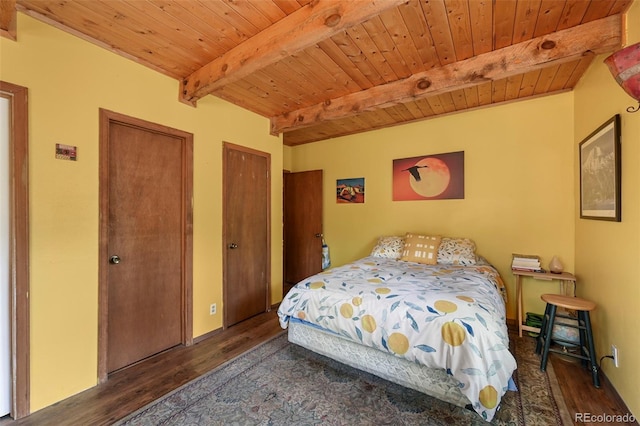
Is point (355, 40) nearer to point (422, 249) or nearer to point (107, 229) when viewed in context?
point (422, 249)

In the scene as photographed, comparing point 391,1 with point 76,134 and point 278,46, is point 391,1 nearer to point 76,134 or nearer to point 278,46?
point 278,46

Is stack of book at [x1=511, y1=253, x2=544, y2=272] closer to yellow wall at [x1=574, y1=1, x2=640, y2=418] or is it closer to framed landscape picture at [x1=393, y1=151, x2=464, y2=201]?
yellow wall at [x1=574, y1=1, x2=640, y2=418]

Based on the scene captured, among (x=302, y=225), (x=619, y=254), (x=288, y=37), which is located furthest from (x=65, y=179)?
(x=619, y=254)

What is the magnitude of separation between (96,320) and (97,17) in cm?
207

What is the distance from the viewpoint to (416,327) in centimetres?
166

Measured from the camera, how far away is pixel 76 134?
187 cm

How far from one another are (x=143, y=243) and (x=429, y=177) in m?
3.21

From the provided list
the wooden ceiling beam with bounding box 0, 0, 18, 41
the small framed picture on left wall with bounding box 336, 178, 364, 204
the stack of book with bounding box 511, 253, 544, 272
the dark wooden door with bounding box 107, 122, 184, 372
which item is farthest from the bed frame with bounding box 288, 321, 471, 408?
the wooden ceiling beam with bounding box 0, 0, 18, 41

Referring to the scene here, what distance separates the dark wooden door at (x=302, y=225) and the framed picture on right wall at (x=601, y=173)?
3.03 meters

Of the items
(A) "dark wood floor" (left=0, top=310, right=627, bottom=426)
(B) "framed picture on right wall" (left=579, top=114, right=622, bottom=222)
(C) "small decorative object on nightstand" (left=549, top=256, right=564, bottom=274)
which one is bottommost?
(A) "dark wood floor" (left=0, top=310, right=627, bottom=426)

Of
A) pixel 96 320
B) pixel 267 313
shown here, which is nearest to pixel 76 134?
pixel 96 320

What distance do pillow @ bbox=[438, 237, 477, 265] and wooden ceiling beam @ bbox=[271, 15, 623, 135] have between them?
1622 mm

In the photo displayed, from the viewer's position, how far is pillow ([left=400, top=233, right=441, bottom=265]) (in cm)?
294

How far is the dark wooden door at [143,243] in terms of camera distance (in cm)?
212
